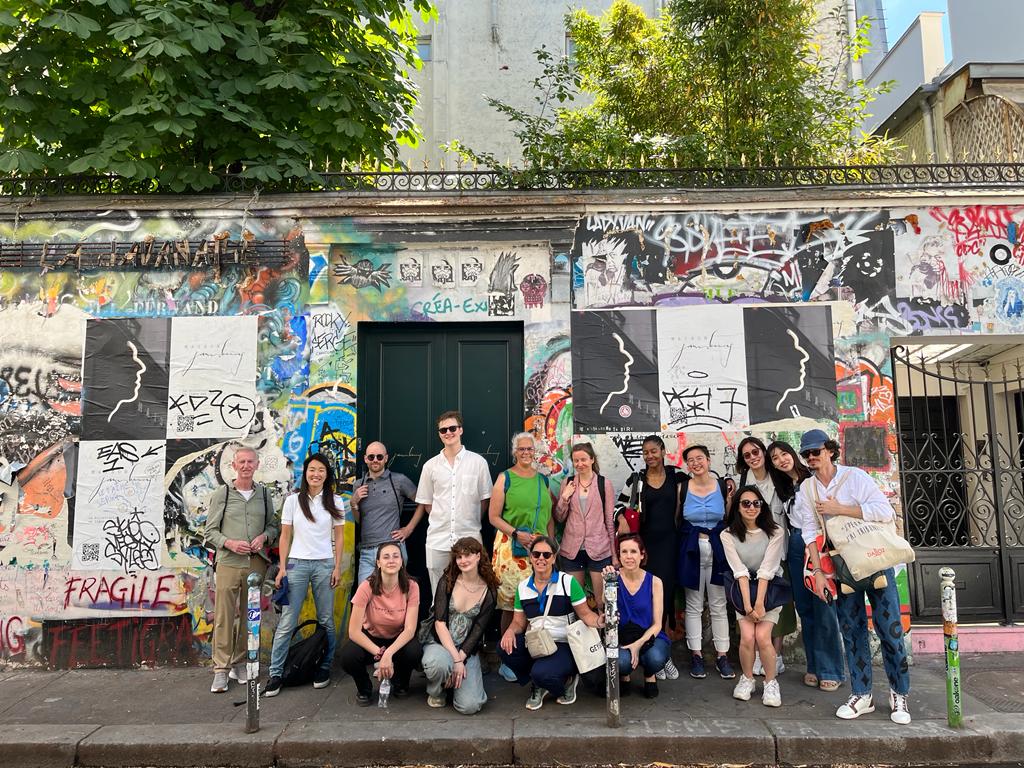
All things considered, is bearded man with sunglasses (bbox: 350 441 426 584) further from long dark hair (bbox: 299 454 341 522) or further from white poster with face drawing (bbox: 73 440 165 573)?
white poster with face drawing (bbox: 73 440 165 573)

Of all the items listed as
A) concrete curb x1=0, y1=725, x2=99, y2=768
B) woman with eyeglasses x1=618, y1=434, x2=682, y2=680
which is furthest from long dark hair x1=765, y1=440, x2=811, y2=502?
concrete curb x1=0, y1=725, x2=99, y2=768

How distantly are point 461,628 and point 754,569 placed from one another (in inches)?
92.0

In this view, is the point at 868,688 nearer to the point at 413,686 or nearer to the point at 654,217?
the point at 413,686

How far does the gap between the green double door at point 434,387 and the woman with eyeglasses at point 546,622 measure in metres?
1.65

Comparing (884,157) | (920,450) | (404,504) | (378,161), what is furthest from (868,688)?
(884,157)

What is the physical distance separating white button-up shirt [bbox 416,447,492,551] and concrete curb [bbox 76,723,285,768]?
76.8 inches

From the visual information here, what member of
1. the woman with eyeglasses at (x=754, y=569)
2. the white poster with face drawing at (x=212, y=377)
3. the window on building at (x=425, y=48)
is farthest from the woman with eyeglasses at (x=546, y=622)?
the window on building at (x=425, y=48)

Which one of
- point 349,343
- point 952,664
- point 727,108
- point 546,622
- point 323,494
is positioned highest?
point 727,108

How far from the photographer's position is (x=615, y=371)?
6883 millimetres

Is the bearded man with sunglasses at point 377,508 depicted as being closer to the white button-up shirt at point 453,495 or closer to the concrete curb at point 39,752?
the white button-up shirt at point 453,495

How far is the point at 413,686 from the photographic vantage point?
5805mm

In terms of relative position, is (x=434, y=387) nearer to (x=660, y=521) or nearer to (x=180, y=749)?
(x=660, y=521)

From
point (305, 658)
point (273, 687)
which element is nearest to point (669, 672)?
point (305, 658)

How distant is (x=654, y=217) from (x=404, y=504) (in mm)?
3710
